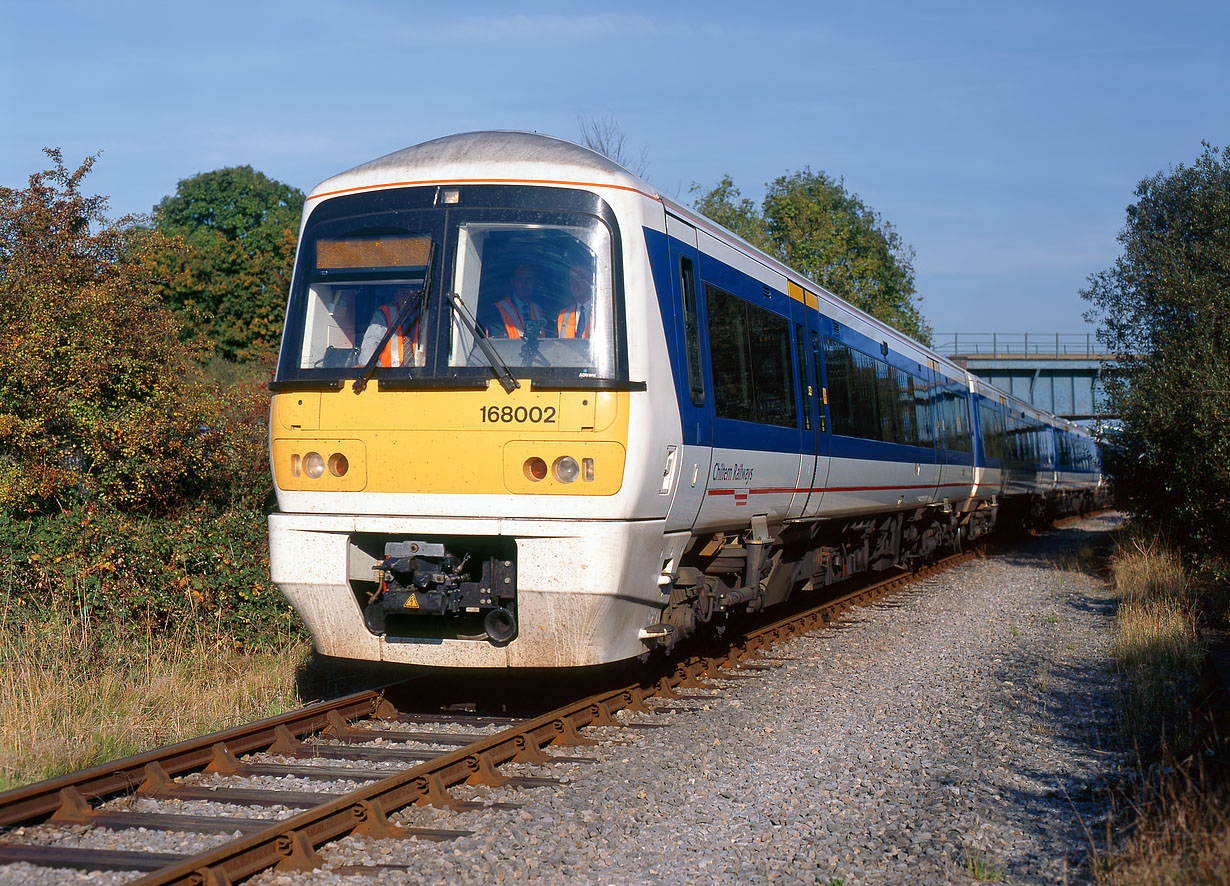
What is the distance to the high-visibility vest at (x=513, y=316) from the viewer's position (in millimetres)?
6223

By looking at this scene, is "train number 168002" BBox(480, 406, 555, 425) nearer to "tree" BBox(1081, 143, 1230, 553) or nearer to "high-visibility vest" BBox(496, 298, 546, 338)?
"high-visibility vest" BBox(496, 298, 546, 338)

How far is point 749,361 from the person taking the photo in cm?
810

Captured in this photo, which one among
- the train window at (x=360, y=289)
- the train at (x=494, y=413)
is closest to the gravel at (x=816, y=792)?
the train at (x=494, y=413)

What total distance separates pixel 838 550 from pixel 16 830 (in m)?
8.31

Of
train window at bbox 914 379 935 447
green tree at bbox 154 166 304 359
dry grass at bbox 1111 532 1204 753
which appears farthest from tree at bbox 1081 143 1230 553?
green tree at bbox 154 166 304 359

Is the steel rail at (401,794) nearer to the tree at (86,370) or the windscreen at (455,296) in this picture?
the windscreen at (455,296)

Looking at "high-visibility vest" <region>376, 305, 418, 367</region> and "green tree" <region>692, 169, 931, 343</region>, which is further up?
"green tree" <region>692, 169, 931, 343</region>

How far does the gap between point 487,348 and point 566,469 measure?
79cm

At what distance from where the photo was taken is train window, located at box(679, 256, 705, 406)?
6.91 m

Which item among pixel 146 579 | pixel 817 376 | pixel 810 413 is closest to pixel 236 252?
pixel 146 579

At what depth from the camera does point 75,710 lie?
6.55 metres

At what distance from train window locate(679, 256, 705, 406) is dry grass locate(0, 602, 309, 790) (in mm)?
3342

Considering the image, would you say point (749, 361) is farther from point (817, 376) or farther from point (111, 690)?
point (111, 690)

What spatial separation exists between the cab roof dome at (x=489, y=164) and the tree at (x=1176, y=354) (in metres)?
9.43
